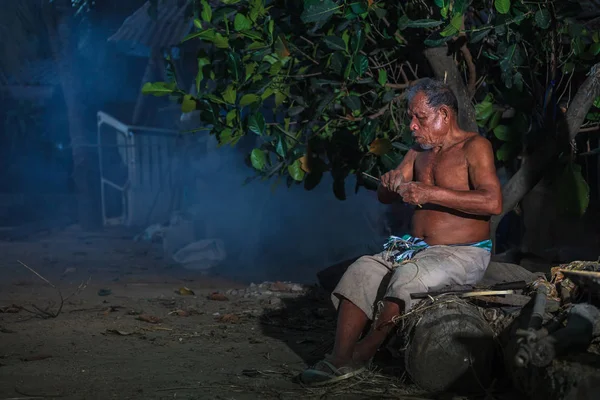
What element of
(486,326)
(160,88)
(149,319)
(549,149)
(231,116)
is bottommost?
(149,319)

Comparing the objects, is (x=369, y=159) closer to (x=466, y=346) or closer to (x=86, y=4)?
(x=466, y=346)

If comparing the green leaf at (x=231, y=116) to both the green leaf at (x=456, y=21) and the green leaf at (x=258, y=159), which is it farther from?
the green leaf at (x=456, y=21)

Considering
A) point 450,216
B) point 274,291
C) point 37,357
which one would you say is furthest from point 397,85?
point 37,357

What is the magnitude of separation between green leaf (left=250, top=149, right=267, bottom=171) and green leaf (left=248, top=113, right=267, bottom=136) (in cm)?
25

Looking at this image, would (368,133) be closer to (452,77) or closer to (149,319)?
(452,77)

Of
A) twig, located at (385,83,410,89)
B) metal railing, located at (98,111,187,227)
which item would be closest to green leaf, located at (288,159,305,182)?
twig, located at (385,83,410,89)

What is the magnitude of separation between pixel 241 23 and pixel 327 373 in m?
2.65

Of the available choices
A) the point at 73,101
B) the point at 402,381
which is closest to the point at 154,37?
the point at 73,101

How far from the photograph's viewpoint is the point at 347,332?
388 centimetres

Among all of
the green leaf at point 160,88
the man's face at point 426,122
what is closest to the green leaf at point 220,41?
the green leaf at point 160,88

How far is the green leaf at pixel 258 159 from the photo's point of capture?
542 centimetres

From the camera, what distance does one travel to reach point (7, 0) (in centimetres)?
1563

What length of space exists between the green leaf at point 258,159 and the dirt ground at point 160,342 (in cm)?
129

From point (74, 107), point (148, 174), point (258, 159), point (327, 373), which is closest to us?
point (327, 373)
